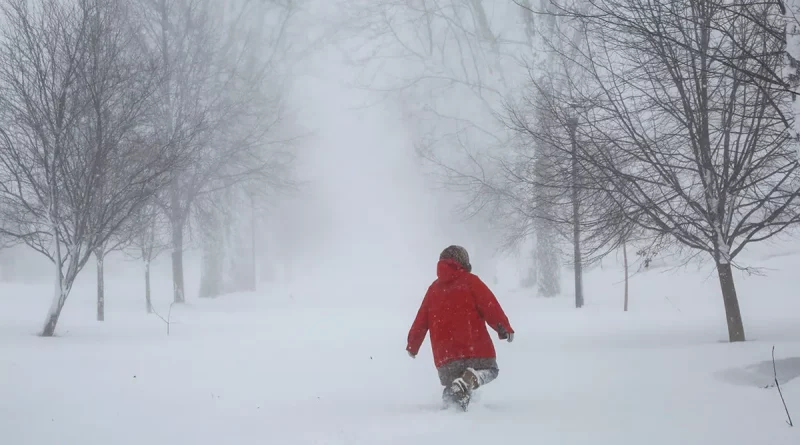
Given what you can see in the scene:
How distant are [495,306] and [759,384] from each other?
2.73 meters

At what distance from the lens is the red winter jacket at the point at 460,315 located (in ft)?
20.3

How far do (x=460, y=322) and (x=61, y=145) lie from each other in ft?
28.8

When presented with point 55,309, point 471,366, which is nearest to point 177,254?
point 55,309

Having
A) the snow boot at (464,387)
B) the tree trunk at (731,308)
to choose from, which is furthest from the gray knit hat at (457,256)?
the tree trunk at (731,308)

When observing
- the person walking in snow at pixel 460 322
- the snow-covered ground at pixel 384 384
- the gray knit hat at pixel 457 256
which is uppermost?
the gray knit hat at pixel 457 256

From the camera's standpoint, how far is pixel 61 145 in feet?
39.1

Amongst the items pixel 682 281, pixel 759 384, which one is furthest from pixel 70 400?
pixel 682 281

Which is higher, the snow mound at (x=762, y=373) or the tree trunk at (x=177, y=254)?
the tree trunk at (x=177, y=254)

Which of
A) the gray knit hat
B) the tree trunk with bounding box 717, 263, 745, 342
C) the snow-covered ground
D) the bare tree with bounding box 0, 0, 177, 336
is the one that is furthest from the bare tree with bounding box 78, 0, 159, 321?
the tree trunk with bounding box 717, 263, 745, 342

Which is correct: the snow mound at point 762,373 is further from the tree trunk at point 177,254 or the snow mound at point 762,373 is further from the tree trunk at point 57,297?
the tree trunk at point 177,254

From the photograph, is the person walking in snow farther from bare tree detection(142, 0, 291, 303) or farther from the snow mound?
bare tree detection(142, 0, 291, 303)

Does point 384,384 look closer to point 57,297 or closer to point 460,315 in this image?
point 460,315

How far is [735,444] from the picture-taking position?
4.54 m

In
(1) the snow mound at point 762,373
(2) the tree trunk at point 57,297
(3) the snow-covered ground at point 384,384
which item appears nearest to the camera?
(3) the snow-covered ground at point 384,384
